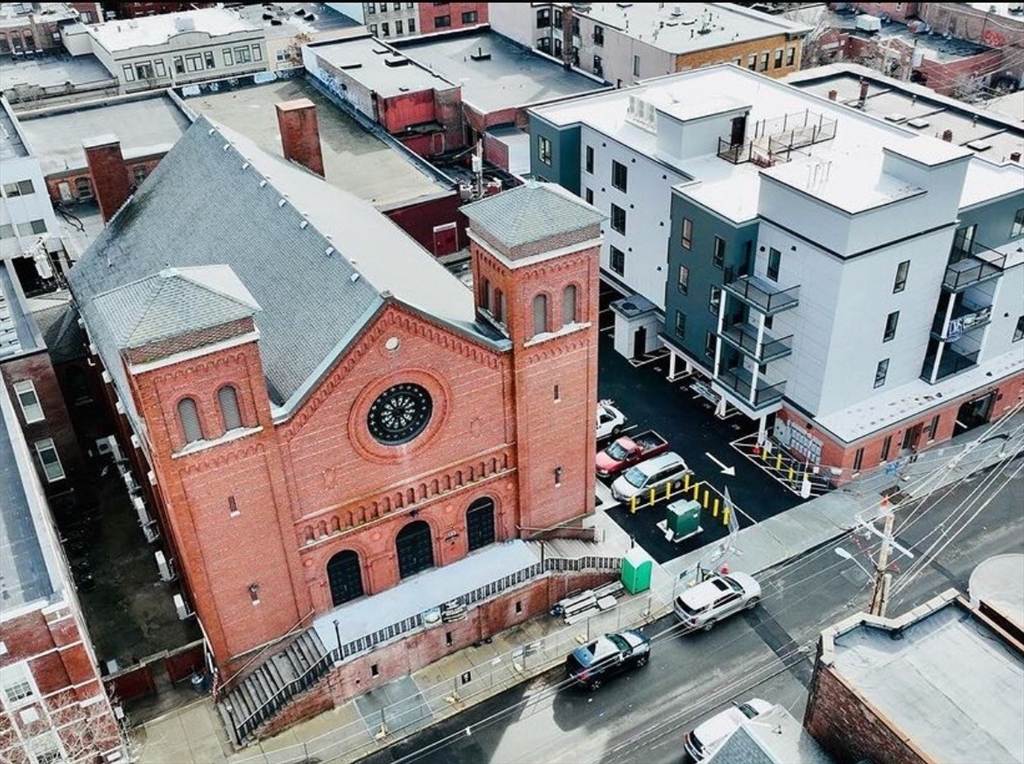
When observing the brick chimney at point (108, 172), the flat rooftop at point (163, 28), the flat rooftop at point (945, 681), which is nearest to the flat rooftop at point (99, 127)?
the brick chimney at point (108, 172)

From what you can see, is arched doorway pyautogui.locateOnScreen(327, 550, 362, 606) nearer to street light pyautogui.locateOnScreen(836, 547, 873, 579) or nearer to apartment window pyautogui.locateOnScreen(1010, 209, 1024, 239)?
street light pyautogui.locateOnScreen(836, 547, 873, 579)

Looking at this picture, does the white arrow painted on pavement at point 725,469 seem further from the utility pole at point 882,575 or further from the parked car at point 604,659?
the utility pole at point 882,575

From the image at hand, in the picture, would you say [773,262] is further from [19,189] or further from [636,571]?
[19,189]

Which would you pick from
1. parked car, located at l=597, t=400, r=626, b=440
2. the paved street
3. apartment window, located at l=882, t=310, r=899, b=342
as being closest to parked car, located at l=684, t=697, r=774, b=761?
the paved street

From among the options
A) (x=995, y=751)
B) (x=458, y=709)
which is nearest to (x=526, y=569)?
(x=458, y=709)

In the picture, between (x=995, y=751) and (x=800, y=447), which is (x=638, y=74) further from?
(x=995, y=751)
